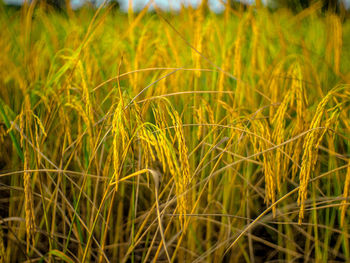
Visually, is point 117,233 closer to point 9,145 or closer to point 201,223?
point 201,223

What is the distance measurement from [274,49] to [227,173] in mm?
926

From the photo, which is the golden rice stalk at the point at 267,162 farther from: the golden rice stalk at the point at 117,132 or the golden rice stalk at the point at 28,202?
the golden rice stalk at the point at 28,202

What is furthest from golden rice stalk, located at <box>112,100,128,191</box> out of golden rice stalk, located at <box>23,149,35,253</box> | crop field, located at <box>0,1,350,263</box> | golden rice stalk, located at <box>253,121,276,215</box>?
golden rice stalk, located at <box>253,121,276,215</box>

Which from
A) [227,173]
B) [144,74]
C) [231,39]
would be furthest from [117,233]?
[231,39]

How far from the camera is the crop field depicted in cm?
63

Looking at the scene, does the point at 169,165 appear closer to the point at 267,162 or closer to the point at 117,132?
the point at 117,132

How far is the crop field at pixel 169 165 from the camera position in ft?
2.08

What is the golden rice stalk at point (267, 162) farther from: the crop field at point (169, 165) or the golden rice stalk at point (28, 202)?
the golden rice stalk at point (28, 202)

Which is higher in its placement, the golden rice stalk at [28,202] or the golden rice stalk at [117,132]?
the golden rice stalk at [117,132]

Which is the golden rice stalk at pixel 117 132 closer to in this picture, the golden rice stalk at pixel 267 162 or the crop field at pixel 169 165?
the crop field at pixel 169 165

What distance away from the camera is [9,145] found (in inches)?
42.8

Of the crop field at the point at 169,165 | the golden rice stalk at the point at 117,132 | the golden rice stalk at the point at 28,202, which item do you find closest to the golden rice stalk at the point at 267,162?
the crop field at the point at 169,165

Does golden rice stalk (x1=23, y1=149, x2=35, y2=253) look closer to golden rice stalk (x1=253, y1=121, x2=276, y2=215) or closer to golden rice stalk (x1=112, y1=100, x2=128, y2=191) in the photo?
golden rice stalk (x1=112, y1=100, x2=128, y2=191)

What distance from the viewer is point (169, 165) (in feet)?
1.77
